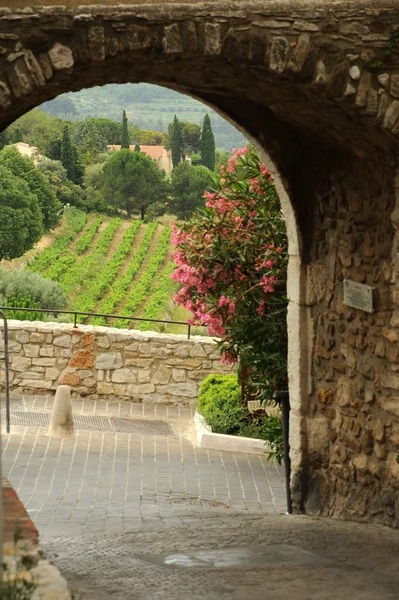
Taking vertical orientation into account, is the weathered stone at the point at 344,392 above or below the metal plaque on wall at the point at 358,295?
below

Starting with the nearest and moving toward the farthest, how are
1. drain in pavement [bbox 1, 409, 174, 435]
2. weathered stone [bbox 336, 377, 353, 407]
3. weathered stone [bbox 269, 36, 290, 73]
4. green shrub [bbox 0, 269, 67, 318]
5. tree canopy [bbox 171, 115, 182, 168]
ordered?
weathered stone [bbox 269, 36, 290, 73]
weathered stone [bbox 336, 377, 353, 407]
drain in pavement [bbox 1, 409, 174, 435]
green shrub [bbox 0, 269, 67, 318]
tree canopy [bbox 171, 115, 182, 168]

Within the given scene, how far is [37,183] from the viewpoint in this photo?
47438 millimetres

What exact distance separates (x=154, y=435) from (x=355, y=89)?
6424mm

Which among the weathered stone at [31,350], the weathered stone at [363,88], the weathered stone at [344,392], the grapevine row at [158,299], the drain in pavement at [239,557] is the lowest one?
the grapevine row at [158,299]

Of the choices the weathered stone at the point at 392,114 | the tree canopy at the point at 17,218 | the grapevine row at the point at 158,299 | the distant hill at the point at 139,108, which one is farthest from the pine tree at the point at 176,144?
the weathered stone at the point at 392,114

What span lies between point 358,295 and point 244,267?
2.30 m

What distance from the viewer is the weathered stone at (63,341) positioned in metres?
12.7

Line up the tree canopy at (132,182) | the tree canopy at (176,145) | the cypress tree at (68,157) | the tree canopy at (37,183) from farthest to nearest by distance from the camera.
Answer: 1. the tree canopy at (176,145)
2. the cypress tree at (68,157)
3. the tree canopy at (132,182)
4. the tree canopy at (37,183)

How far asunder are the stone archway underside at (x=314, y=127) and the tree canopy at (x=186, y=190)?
46785mm

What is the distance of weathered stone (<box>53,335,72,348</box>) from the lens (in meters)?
12.7

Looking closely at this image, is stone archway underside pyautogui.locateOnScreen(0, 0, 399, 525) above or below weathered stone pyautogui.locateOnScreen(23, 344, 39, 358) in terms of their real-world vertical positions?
above

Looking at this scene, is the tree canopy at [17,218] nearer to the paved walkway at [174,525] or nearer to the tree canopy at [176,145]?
the tree canopy at [176,145]

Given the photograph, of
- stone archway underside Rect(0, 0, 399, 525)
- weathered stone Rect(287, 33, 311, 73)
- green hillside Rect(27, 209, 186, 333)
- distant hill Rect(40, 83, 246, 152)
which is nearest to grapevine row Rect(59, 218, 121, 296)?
green hillside Rect(27, 209, 186, 333)

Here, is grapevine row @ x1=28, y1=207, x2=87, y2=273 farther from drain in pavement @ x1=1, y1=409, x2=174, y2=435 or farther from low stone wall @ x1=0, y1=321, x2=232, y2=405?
drain in pavement @ x1=1, y1=409, x2=174, y2=435
